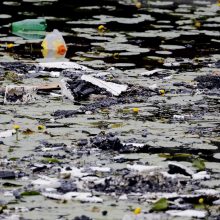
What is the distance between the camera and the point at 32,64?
866 centimetres

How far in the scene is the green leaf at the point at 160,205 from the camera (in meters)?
4.80

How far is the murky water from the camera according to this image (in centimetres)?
499

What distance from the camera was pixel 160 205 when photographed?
4.82 m

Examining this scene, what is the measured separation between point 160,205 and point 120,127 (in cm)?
165

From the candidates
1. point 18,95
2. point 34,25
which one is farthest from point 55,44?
point 18,95

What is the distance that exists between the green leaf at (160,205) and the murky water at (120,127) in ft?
0.08

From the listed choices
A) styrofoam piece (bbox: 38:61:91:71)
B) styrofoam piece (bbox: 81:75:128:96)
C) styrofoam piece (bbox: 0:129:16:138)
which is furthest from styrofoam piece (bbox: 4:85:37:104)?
styrofoam piece (bbox: 38:61:91:71)

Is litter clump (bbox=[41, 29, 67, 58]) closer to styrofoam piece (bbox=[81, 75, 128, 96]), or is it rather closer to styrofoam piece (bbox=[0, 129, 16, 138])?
styrofoam piece (bbox=[81, 75, 128, 96])

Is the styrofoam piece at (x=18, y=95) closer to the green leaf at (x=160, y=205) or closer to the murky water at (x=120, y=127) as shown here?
the murky water at (x=120, y=127)

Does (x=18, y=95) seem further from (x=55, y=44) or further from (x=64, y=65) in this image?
(x=55, y=44)

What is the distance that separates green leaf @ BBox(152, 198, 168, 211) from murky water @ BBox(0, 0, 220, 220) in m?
0.02

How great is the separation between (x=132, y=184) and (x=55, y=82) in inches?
111

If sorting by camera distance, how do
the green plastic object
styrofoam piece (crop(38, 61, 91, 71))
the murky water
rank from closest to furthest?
the murky water, styrofoam piece (crop(38, 61, 91, 71)), the green plastic object

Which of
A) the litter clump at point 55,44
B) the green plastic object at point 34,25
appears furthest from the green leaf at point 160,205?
the green plastic object at point 34,25
